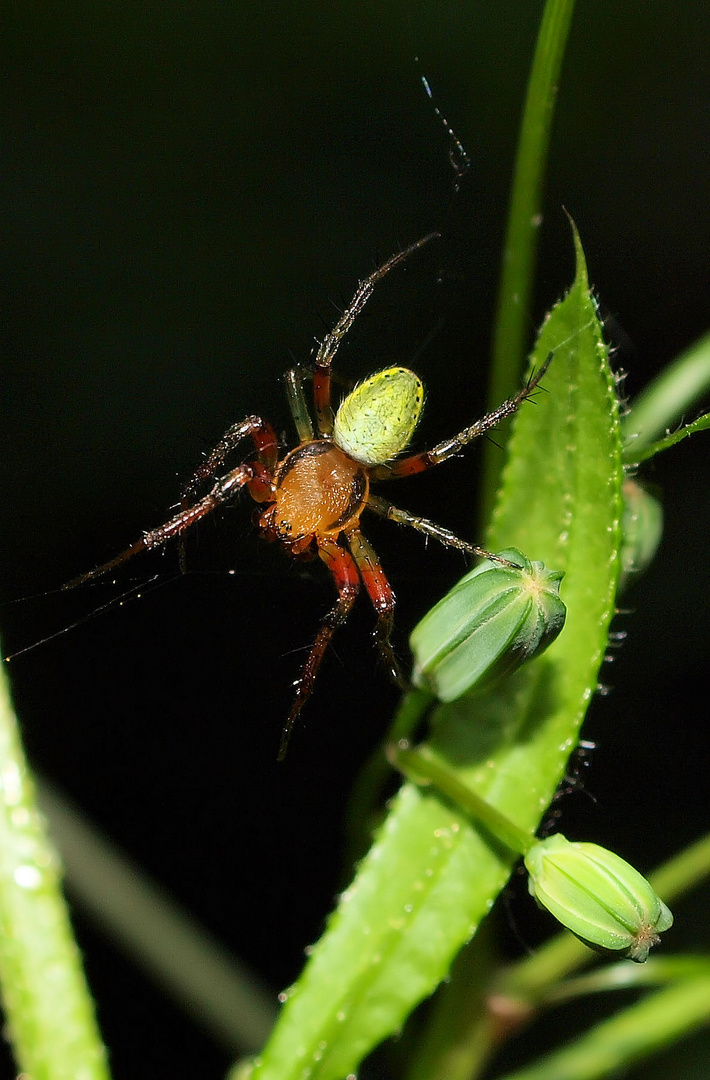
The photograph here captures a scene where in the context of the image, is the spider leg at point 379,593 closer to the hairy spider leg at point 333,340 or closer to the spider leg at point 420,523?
the spider leg at point 420,523

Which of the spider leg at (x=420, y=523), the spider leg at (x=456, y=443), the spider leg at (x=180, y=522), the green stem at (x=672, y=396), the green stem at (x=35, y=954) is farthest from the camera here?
the spider leg at (x=180, y=522)

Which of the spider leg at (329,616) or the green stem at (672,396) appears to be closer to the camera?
the green stem at (672,396)

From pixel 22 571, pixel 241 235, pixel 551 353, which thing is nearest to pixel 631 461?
pixel 551 353

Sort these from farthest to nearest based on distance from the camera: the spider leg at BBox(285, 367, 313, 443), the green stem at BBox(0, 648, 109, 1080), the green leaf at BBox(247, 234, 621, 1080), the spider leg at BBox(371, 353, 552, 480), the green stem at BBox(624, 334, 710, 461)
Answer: the spider leg at BBox(285, 367, 313, 443), the green stem at BBox(624, 334, 710, 461), the spider leg at BBox(371, 353, 552, 480), the green leaf at BBox(247, 234, 621, 1080), the green stem at BBox(0, 648, 109, 1080)

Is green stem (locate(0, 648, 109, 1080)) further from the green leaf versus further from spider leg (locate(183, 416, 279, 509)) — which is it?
spider leg (locate(183, 416, 279, 509))

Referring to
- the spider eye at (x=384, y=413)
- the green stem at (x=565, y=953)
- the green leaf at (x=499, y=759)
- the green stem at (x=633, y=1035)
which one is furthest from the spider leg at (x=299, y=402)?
the green stem at (x=633, y=1035)

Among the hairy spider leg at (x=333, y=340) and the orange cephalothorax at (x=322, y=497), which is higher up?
the hairy spider leg at (x=333, y=340)

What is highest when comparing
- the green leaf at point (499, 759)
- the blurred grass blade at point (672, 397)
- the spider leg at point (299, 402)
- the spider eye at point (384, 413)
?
the spider leg at point (299, 402)

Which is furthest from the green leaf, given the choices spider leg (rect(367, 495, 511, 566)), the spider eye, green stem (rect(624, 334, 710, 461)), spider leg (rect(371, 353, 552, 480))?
the spider eye
